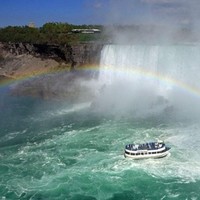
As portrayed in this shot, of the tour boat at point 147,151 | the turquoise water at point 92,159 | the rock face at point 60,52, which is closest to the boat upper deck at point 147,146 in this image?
the tour boat at point 147,151

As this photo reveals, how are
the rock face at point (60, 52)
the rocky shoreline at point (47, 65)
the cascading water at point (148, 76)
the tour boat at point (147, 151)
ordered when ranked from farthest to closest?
the rock face at point (60, 52), the rocky shoreline at point (47, 65), the cascading water at point (148, 76), the tour boat at point (147, 151)

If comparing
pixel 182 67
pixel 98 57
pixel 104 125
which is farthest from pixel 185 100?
pixel 98 57

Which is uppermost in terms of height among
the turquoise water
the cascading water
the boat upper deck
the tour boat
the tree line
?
the tree line

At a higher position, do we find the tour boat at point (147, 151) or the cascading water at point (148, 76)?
the cascading water at point (148, 76)

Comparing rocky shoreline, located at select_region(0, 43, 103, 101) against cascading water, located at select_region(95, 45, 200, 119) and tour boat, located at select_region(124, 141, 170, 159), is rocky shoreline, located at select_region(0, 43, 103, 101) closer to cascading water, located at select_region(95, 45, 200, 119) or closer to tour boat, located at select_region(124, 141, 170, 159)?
cascading water, located at select_region(95, 45, 200, 119)

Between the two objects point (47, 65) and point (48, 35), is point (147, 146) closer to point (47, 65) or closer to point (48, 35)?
point (47, 65)

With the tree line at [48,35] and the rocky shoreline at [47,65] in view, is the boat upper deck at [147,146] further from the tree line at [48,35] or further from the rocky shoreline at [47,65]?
the tree line at [48,35]

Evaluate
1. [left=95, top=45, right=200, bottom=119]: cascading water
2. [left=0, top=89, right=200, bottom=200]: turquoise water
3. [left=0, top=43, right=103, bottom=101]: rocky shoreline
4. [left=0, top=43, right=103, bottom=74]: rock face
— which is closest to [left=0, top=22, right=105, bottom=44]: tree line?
[left=0, top=43, right=103, bottom=74]: rock face
